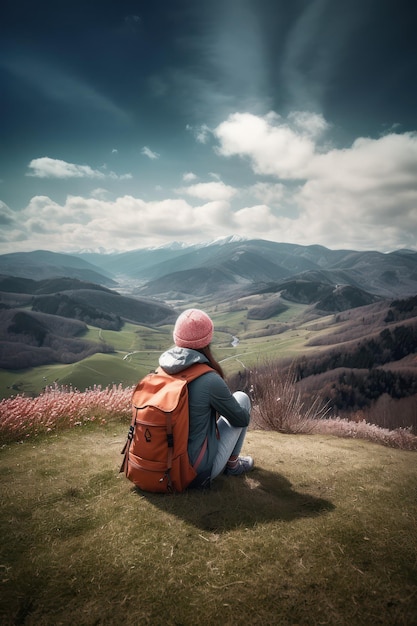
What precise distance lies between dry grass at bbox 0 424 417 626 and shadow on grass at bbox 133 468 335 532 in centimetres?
2

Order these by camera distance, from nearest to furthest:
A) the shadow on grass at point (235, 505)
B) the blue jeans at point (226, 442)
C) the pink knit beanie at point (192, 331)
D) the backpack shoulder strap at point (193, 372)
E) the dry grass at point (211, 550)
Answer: the dry grass at point (211, 550)
the shadow on grass at point (235, 505)
the backpack shoulder strap at point (193, 372)
the pink knit beanie at point (192, 331)
the blue jeans at point (226, 442)

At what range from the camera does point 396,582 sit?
2.76m

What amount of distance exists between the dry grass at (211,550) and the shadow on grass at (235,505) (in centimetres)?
2

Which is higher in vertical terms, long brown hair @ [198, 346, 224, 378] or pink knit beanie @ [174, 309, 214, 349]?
pink knit beanie @ [174, 309, 214, 349]

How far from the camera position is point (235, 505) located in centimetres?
414

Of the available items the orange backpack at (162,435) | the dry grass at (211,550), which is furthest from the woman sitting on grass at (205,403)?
the dry grass at (211,550)

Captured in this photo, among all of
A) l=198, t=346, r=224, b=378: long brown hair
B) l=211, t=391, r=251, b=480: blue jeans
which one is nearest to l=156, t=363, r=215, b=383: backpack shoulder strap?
l=198, t=346, r=224, b=378: long brown hair

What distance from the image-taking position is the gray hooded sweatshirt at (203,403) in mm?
4094

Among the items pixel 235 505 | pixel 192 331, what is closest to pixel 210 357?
pixel 192 331

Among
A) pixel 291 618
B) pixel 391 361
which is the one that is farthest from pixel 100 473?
pixel 391 361

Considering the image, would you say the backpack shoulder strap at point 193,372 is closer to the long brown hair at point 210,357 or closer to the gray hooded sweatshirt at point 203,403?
the gray hooded sweatshirt at point 203,403

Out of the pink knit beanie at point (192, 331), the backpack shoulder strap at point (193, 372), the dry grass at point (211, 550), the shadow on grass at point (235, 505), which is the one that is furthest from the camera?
the pink knit beanie at point (192, 331)

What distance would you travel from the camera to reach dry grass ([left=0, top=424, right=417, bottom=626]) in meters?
2.56

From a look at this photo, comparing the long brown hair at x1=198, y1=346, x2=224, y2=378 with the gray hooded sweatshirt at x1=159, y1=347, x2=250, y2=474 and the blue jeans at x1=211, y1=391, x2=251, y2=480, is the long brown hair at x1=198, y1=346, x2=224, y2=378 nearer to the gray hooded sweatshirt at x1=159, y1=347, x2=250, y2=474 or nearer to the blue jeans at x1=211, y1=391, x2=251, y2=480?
the gray hooded sweatshirt at x1=159, y1=347, x2=250, y2=474
